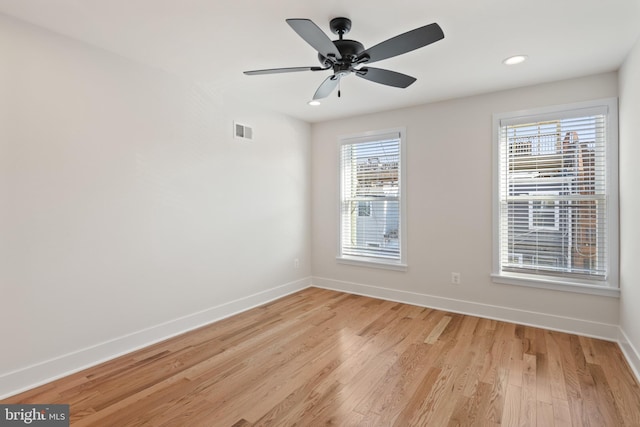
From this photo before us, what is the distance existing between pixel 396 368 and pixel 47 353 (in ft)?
8.39

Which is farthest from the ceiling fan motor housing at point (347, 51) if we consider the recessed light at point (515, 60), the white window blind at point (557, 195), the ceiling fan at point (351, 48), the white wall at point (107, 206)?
the white window blind at point (557, 195)

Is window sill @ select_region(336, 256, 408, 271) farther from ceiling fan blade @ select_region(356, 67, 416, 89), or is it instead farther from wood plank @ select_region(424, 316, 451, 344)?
ceiling fan blade @ select_region(356, 67, 416, 89)

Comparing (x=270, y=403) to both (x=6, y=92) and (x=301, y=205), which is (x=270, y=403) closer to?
(x=6, y=92)

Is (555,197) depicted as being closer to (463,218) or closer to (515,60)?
(463,218)

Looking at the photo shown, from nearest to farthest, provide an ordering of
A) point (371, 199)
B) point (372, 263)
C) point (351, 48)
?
point (351, 48) → point (372, 263) → point (371, 199)

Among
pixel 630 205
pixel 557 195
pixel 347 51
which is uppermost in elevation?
pixel 347 51

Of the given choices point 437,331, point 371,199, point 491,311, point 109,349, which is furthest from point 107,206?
point 491,311

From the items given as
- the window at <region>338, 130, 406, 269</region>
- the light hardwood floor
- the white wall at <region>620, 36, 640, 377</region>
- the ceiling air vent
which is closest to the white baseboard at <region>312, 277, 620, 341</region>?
the light hardwood floor

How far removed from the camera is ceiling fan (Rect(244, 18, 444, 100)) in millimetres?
1755

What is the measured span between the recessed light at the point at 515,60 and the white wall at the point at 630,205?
72cm

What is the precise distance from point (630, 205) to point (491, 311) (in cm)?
160

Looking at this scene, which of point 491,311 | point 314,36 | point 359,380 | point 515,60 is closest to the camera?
point 314,36

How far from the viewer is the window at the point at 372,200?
13.8ft

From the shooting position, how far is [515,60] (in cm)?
271
